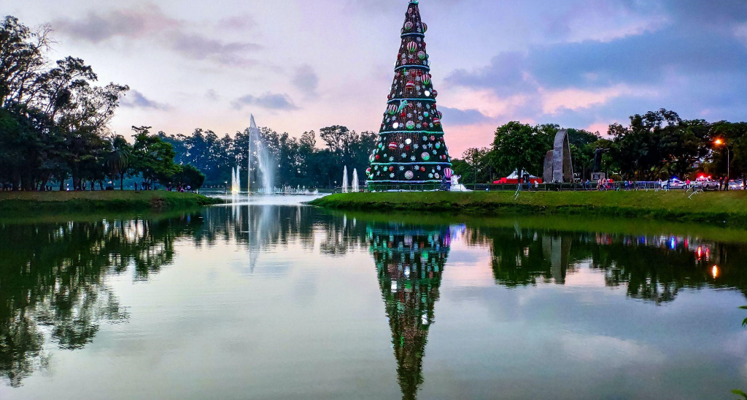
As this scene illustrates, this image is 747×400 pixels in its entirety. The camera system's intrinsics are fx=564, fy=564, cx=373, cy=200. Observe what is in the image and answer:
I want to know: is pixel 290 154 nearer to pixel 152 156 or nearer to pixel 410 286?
pixel 152 156

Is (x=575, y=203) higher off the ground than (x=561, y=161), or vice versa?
(x=561, y=161)

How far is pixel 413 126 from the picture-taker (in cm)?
6391

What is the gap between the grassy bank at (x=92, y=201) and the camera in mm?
59281

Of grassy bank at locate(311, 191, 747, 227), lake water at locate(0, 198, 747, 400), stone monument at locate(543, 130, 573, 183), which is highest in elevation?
stone monument at locate(543, 130, 573, 183)

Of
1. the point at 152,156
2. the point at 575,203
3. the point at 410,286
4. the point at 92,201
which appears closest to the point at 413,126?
the point at 575,203

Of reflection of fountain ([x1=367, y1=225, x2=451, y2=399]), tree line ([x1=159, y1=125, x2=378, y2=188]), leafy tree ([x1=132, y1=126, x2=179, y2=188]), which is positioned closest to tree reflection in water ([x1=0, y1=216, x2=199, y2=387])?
reflection of fountain ([x1=367, y1=225, x2=451, y2=399])

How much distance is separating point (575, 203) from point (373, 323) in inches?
1704

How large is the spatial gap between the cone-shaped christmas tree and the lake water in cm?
3946

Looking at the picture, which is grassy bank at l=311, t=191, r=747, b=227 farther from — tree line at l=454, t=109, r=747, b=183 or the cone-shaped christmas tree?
tree line at l=454, t=109, r=747, b=183

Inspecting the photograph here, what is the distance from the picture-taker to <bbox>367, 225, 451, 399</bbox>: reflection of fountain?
10188mm

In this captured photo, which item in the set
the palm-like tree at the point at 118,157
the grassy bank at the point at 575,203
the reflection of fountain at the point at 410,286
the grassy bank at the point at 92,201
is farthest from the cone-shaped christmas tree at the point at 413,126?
the palm-like tree at the point at 118,157

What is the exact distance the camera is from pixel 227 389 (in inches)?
350

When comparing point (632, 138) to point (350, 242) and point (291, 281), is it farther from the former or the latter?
point (291, 281)

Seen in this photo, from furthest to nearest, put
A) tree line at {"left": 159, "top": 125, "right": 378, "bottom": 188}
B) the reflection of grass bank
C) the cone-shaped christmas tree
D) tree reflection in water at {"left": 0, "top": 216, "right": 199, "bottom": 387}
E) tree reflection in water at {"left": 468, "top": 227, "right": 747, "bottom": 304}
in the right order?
tree line at {"left": 159, "top": 125, "right": 378, "bottom": 188} < the cone-shaped christmas tree < the reflection of grass bank < tree reflection in water at {"left": 468, "top": 227, "right": 747, "bottom": 304} < tree reflection in water at {"left": 0, "top": 216, "right": 199, "bottom": 387}
